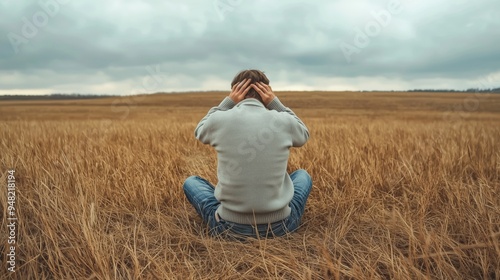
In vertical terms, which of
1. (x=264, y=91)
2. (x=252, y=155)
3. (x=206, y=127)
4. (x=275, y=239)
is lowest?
(x=275, y=239)

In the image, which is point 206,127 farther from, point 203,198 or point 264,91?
point 203,198

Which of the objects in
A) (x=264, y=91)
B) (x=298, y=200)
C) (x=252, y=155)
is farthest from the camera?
(x=298, y=200)

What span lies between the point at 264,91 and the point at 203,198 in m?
0.88

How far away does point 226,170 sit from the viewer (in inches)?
77.2

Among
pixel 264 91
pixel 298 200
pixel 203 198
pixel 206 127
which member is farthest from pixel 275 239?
pixel 264 91

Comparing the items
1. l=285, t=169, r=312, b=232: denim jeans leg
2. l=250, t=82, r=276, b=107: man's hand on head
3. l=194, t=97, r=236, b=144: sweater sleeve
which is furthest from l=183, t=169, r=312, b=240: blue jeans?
l=250, t=82, r=276, b=107: man's hand on head

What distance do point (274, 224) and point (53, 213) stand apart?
1.44 metres

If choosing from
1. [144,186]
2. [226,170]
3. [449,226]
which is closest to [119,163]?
[144,186]

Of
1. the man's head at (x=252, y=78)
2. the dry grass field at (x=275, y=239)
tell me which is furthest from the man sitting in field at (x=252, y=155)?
the dry grass field at (x=275, y=239)

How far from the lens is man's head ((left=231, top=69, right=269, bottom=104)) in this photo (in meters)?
2.06

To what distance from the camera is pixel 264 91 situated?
6.92 feet

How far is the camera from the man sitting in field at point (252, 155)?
1894 mm

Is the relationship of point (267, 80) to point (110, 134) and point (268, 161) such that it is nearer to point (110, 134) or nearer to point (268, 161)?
point (268, 161)

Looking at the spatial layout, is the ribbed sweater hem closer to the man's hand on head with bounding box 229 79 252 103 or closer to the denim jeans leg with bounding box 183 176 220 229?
the denim jeans leg with bounding box 183 176 220 229
